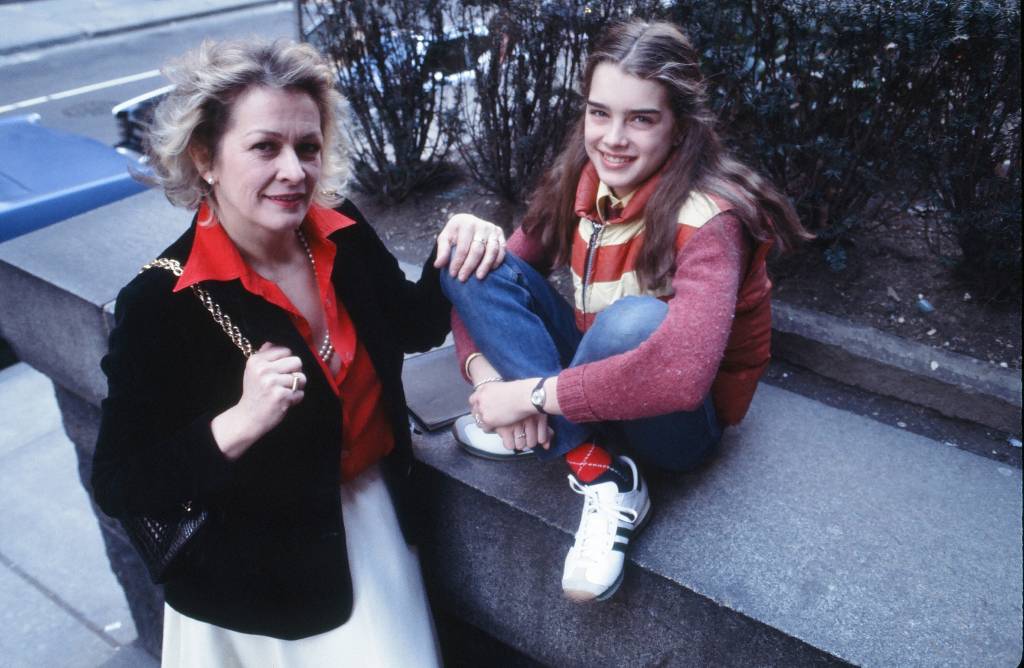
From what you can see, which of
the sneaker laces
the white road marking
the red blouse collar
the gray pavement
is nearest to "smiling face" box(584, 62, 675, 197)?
the sneaker laces

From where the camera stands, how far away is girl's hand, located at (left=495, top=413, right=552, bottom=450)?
A: 1902 millimetres

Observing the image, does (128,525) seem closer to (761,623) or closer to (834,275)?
(761,623)

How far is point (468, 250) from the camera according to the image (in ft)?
6.68

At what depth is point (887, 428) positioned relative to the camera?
8.07 ft

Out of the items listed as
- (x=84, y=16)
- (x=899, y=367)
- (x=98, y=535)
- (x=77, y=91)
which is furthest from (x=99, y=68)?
(x=899, y=367)

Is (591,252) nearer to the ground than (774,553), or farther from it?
farther from it

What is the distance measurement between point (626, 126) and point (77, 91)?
37.6 ft

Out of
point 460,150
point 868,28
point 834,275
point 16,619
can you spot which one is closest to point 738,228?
point 868,28

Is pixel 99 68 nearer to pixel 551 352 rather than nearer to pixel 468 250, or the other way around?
pixel 468 250

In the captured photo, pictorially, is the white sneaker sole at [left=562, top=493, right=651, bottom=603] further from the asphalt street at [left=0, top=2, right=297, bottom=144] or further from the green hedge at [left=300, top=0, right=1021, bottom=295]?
the asphalt street at [left=0, top=2, right=297, bottom=144]

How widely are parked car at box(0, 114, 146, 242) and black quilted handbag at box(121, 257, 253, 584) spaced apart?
300 centimetres

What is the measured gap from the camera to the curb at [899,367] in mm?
2766

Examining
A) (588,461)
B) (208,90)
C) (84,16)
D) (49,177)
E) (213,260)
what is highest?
(208,90)

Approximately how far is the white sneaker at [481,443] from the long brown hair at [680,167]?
57cm
